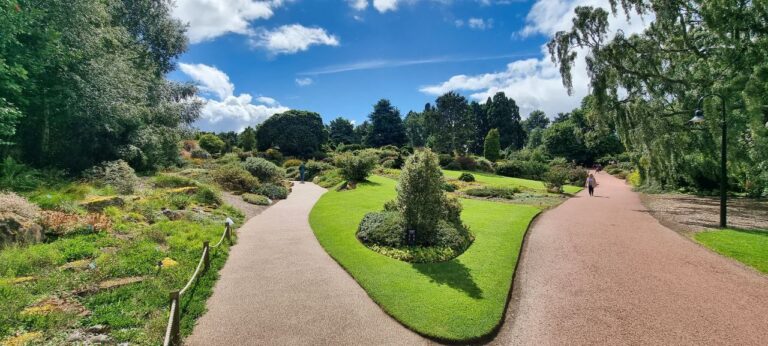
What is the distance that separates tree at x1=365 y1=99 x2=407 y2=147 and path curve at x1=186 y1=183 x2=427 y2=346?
Result: 189 ft

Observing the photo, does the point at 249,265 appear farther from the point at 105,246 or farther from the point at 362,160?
the point at 362,160

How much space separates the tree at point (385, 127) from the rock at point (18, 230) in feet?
198

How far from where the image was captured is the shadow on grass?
8.13 metres

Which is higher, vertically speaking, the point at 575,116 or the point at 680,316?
the point at 575,116

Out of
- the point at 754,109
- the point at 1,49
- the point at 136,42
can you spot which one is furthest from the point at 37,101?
the point at 754,109

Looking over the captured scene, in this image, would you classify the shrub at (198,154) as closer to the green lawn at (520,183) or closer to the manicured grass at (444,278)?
the green lawn at (520,183)

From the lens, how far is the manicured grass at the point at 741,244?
33.6 ft

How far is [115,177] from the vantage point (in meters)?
16.2

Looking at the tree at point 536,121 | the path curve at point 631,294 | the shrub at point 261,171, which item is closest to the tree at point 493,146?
the shrub at point 261,171

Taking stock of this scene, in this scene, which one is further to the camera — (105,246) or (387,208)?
(387,208)

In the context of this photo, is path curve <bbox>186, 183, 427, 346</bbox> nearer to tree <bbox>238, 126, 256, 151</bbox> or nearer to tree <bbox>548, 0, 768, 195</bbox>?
tree <bbox>548, 0, 768, 195</bbox>

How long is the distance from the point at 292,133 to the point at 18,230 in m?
39.0

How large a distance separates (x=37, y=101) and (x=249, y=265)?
14.1m

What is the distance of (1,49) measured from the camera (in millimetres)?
12547
